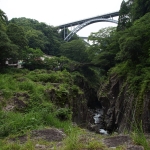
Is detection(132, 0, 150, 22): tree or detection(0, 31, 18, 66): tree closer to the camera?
detection(0, 31, 18, 66): tree

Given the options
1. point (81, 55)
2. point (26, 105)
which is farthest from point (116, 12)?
point (26, 105)

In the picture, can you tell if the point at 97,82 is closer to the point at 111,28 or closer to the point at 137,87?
the point at 111,28

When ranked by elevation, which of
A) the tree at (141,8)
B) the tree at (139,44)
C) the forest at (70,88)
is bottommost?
the forest at (70,88)

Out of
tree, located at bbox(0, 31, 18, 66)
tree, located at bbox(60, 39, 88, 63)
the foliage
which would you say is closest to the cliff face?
the foliage

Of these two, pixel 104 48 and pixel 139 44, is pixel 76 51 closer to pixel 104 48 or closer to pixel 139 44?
pixel 104 48

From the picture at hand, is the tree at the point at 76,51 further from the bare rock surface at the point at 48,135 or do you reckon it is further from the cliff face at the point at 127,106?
the bare rock surface at the point at 48,135

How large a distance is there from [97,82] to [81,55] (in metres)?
7.17

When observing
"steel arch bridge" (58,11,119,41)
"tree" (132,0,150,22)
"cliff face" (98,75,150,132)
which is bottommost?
"cliff face" (98,75,150,132)

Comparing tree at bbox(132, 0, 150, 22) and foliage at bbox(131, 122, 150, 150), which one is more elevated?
tree at bbox(132, 0, 150, 22)

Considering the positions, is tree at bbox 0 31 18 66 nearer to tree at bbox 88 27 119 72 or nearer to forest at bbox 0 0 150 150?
forest at bbox 0 0 150 150

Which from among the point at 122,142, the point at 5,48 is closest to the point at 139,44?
the point at 5,48

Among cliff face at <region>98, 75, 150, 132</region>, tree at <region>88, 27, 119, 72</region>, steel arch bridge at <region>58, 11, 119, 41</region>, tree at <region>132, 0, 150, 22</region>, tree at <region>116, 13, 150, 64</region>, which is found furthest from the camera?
steel arch bridge at <region>58, 11, 119, 41</region>

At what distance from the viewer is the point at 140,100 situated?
13.4 meters

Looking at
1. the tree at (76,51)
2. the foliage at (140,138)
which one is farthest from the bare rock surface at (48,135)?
the tree at (76,51)
